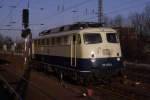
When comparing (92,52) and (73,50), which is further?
(73,50)

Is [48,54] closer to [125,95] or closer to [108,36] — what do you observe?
[108,36]

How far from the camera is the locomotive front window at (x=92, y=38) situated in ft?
63.9

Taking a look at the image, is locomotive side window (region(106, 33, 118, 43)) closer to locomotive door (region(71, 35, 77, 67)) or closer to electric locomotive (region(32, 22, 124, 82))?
electric locomotive (region(32, 22, 124, 82))

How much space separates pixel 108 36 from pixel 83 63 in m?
2.31

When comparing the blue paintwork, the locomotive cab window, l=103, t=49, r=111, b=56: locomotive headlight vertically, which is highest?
the locomotive cab window

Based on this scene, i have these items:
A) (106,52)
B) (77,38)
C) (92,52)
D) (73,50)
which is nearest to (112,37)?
(106,52)

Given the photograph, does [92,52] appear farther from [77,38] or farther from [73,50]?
[73,50]

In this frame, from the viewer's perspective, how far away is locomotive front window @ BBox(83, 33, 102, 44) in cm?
1948

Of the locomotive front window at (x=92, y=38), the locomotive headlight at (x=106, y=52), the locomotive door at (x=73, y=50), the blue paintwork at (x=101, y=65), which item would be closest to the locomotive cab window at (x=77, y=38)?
the locomotive door at (x=73, y=50)

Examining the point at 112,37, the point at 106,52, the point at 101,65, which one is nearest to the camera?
the point at 101,65

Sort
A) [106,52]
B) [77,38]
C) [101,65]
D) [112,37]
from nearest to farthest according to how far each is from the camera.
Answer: [101,65], [106,52], [77,38], [112,37]

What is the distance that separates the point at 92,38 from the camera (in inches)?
778

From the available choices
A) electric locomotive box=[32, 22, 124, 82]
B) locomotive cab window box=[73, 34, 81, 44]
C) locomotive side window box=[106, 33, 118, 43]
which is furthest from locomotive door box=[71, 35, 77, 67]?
locomotive side window box=[106, 33, 118, 43]

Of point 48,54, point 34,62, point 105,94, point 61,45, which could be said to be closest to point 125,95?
point 105,94
